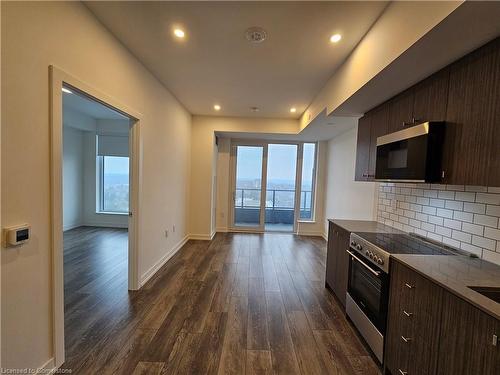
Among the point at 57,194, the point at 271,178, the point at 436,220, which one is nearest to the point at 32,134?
the point at 57,194

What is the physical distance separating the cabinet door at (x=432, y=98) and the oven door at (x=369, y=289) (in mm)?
1269

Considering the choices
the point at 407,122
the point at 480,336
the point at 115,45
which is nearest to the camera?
the point at 480,336

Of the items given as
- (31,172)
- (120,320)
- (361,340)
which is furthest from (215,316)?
(31,172)

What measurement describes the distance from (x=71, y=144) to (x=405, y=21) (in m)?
6.97

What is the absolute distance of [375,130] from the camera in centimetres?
276

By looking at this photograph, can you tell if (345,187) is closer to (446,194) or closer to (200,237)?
(446,194)

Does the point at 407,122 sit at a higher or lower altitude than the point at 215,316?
higher

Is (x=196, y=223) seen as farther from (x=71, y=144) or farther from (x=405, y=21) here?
(x=405, y=21)

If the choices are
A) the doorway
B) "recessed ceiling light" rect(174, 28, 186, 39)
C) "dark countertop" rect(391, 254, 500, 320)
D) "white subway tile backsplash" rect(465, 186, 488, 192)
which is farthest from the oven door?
the doorway

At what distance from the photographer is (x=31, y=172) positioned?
4.96ft

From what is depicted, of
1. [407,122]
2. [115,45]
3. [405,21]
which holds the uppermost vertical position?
[115,45]

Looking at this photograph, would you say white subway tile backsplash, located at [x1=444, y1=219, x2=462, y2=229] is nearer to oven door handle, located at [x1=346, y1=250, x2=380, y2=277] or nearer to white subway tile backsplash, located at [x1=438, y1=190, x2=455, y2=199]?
white subway tile backsplash, located at [x1=438, y1=190, x2=455, y2=199]

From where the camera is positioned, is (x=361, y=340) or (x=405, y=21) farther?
(x=361, y=340)

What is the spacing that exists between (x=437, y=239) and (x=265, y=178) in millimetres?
4254
